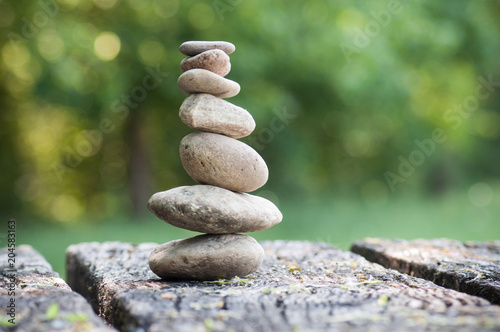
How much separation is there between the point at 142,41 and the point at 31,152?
24.7 ft

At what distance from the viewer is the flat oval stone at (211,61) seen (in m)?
4.08

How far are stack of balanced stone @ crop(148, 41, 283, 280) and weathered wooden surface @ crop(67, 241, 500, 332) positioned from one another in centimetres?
17

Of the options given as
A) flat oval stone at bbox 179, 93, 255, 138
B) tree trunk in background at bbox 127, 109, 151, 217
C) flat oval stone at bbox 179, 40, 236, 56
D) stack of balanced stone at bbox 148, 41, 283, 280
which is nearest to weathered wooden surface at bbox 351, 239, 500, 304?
stack of balanced stone at bbox 148, 41, 283, 280

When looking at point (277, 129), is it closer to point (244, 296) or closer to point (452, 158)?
point (244, 296)

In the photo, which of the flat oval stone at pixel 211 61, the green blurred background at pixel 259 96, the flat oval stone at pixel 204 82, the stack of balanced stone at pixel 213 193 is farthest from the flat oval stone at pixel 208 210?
→ the green blurred background at pixel 259 96

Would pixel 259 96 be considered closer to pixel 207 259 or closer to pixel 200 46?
pixel 200 46

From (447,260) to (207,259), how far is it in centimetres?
231

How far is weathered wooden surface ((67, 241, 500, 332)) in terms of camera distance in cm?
269

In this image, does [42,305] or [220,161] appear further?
[220,161]

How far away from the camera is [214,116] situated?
157 inches

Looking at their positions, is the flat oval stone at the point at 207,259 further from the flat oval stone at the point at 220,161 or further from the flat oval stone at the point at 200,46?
the flat oval stone at the point at 200,46

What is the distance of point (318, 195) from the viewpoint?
1597cm

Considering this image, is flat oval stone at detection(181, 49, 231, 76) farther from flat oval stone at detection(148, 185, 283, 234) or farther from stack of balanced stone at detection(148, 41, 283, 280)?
flat oval stone at detection(148, 185, 283, 234)

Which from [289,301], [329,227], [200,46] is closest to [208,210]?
[289,301]
